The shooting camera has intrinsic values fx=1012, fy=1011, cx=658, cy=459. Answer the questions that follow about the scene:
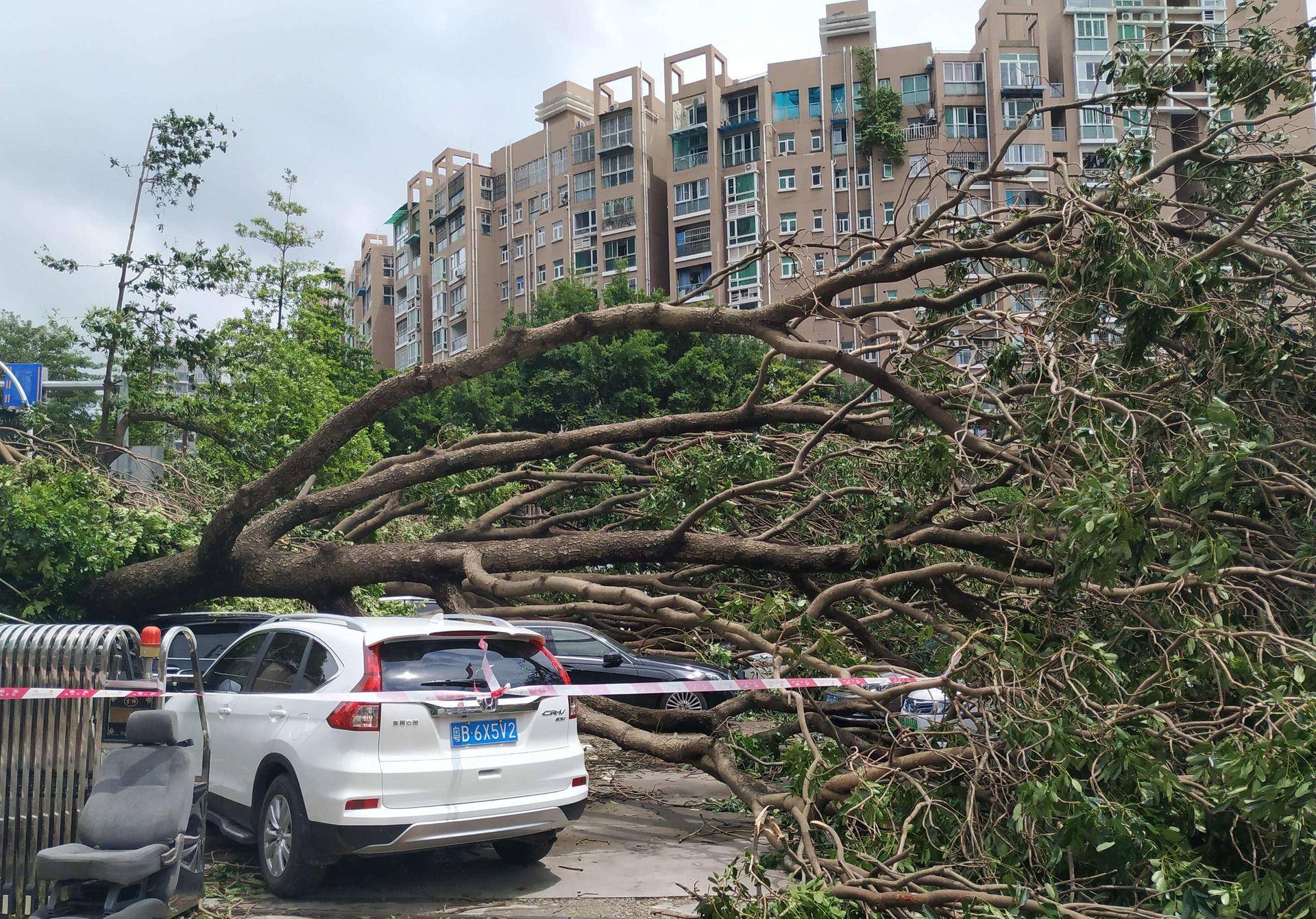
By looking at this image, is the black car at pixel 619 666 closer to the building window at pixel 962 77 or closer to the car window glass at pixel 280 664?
the car window glass at pixel 280 664

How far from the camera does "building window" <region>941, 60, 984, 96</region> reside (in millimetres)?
48031

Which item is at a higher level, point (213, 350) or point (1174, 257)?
point (213, 350)

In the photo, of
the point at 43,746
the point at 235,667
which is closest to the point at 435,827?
the point at 43,746

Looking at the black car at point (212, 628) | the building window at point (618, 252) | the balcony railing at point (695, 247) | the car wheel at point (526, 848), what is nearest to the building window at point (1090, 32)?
the balcony railing at point (695, 247)

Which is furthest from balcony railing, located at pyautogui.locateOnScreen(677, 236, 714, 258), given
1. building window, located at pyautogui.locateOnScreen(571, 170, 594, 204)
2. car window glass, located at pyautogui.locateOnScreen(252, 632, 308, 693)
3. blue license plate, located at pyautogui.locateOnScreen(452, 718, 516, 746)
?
blue license plate, located at pyautogui.locateOnScreen(452, 718, 516, 746)

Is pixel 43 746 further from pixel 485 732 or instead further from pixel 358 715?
pixel 485 732

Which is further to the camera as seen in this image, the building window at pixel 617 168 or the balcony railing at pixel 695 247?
the building window at pixel 617 168

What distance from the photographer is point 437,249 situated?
70.4 meters

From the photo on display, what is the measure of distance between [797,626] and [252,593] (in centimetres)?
608

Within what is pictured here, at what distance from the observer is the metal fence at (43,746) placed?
4.79 metres

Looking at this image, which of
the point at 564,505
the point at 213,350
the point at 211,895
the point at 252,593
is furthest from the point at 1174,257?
the point at 213,350

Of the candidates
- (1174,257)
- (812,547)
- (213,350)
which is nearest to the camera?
(1174,257)

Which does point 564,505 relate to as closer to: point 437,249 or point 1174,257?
point 1174,257

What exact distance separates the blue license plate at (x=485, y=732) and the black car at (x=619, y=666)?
265 inches
